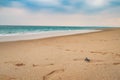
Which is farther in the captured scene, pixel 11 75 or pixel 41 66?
pixel 41 66

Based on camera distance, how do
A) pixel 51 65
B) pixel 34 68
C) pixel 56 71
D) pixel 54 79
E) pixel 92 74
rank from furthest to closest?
pixel 51 65 < pixel 34 68 < pixel 56 71 < pixel 92 74 < pixel 54 79

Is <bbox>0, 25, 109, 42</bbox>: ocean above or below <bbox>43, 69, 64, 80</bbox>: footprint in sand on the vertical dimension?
below

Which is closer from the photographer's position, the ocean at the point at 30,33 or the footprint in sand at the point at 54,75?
the footprint in sand at the point at 54,75

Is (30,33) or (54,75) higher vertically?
(54,75)

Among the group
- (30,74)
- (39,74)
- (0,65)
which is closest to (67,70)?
(39,74)

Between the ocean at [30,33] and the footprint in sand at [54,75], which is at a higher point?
the footprint in sand at [54,75]

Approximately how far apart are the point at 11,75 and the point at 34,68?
637 mm

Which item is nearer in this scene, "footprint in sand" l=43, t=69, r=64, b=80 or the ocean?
"footprint in sand" l=43, t=69, r=64, b=80

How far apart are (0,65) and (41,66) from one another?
1.25 m

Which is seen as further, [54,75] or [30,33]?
[30,33]

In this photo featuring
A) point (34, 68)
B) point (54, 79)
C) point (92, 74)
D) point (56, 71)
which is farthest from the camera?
point (34, 68)

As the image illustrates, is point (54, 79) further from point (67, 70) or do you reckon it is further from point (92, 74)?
point (92, 74)

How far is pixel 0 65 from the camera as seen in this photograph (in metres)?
3.69

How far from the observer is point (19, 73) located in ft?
10.0
